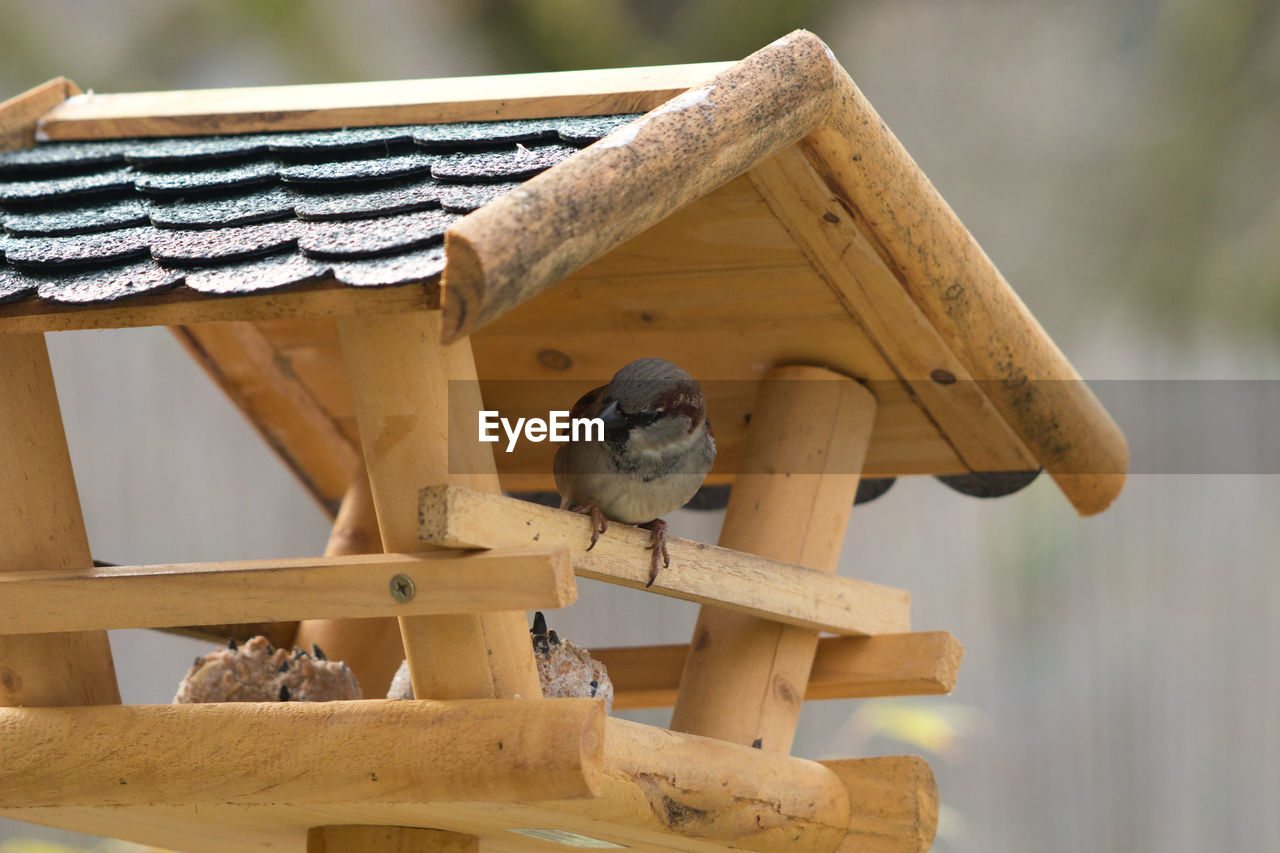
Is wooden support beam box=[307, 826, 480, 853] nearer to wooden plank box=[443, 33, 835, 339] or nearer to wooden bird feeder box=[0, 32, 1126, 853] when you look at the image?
wooden bird feeder box=[0, 32, 1126, 853]

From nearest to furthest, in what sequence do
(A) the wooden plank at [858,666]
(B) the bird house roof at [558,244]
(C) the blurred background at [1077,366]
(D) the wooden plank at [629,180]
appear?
(D) the wooden plank at [629,180] < (B) the bird house roof at [558,244] < (A) the wooden plank at [858,666] < (C) the blurred background at [1077,366]

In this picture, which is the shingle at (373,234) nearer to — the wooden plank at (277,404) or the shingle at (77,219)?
the shingle at (77,219)

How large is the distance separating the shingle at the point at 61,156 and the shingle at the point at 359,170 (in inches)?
10.6

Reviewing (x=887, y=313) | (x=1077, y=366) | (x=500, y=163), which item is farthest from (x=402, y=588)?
(x=1077, y=366)

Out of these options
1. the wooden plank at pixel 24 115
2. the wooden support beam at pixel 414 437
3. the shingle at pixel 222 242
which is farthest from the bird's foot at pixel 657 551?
the wooden plank at pixel 24 115

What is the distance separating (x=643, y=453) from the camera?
1.08 metres

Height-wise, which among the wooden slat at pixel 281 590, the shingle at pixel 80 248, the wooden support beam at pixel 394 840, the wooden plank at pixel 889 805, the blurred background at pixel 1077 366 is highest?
the blurred background at pixel 1077 366

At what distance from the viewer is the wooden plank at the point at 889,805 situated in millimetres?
1248

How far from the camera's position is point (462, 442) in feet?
3.04

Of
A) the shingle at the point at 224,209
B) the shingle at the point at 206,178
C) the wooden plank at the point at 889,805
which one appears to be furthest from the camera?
the wooden plank at the point at 889,805

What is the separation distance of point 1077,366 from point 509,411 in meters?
2.16

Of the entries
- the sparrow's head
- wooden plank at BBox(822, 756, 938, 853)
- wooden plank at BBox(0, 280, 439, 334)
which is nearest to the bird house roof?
wooden plank at BBox(0, 280, 439, 334)

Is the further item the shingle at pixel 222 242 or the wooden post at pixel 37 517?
the wooden post at pixel 37 517

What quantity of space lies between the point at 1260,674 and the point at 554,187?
8.41 feet
